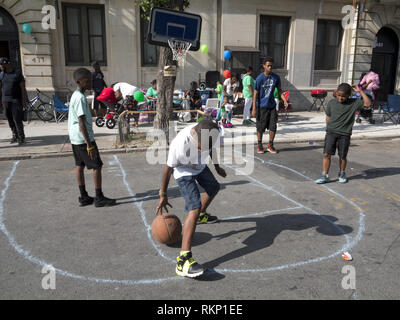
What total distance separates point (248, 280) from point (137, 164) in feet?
16.4

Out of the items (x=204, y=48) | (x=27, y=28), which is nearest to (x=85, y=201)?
(x=27, y=28)

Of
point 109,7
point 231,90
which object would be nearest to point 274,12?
point 231,90

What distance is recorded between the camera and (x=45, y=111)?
13477 millimetres

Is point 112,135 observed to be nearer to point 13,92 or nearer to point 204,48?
point 13,92

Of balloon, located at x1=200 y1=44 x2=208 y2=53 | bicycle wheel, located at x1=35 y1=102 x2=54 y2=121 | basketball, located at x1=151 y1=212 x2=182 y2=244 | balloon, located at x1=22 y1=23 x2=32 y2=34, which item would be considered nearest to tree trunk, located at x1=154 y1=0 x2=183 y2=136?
bicycle wheel, located at x1=35 y1=102 x2=54 y2=121

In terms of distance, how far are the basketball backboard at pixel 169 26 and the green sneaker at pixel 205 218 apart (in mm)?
5905

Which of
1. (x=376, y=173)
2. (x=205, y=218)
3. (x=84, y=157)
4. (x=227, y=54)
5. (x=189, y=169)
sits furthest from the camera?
(x=227, y=54)

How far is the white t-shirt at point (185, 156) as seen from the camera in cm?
375

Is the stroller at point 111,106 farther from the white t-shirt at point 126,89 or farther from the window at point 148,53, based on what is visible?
the window at point 148,53

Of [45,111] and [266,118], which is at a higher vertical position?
[266,118]

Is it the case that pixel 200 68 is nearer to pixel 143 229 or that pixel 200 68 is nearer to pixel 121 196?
pixel 121 196

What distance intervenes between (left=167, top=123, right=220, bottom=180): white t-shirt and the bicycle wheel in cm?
1117

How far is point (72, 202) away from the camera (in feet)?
18.5

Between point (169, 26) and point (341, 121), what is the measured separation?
5248mm
